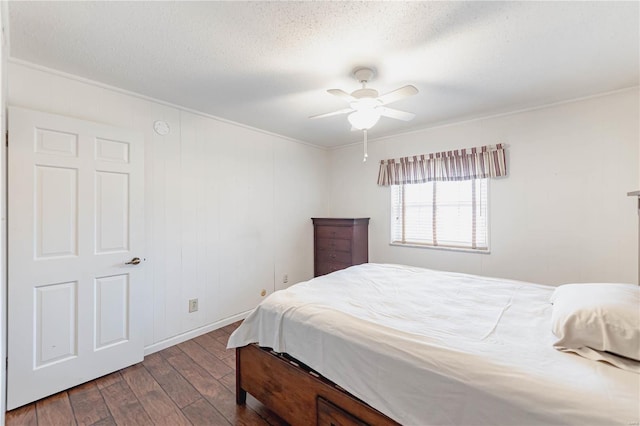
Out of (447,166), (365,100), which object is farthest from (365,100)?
(447,166)

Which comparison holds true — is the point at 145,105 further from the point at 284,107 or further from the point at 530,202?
the point at 530,202

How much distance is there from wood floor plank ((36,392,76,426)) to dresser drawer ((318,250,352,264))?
9.44ft

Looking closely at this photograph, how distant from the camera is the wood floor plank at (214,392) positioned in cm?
174

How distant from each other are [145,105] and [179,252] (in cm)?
143

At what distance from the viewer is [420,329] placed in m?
1.38

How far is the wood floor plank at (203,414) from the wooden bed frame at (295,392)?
0.51 ft

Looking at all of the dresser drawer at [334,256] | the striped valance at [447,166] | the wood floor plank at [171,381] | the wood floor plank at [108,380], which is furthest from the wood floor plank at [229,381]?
the striped valance at [447,166]

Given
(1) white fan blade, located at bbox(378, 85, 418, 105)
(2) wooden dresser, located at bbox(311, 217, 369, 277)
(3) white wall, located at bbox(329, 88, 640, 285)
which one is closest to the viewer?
(1) white fan blade, located at bbox(378, 85, 418, 105)

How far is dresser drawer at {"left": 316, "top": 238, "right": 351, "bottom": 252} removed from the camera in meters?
3.78

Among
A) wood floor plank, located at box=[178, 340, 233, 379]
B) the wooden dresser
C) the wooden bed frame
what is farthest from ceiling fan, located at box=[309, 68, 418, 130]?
wood floor plank, located at box=[178, 340, 233, 379]

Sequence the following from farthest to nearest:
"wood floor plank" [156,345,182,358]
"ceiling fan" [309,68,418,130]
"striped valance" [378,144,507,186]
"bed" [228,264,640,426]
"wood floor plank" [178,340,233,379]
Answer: "striped valance" [378,144,507,186] → "wood floor plank" [156,345,182,358] → "wood floor plank" [178,340,233,379] → "ceiling fan" [309,68,418,130] → "bed" [228,264,640,426]

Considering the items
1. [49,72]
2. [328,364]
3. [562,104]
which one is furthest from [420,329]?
[49,72]

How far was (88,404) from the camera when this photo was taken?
1.86m

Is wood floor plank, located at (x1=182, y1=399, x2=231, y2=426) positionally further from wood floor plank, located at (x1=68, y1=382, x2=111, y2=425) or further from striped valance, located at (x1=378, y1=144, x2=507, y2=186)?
striped valance, located at (x1=378, y1=144, x2=507, y2=186)
